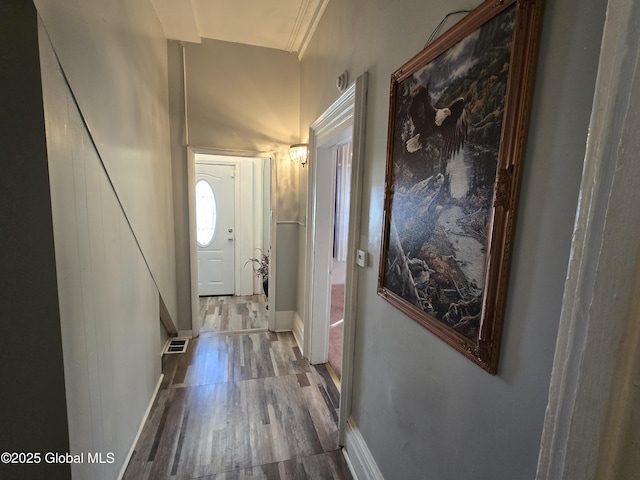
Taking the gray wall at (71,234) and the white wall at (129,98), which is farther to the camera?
the white wall at (129,98)

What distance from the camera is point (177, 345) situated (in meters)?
3.02

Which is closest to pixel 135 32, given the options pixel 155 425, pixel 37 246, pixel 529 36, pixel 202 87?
pixel 202 87

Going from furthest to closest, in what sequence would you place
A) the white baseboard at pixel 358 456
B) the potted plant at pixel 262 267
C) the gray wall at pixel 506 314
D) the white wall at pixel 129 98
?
the potted plant at pixel 262 267 < the white baseboard at pixel 358 456 < the white wall at pixel 129 98 < the gray wall at pixel 506 314

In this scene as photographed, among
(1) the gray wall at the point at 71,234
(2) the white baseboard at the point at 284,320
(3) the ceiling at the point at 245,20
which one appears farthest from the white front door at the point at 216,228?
(1) the gray wall at the point at 71,234

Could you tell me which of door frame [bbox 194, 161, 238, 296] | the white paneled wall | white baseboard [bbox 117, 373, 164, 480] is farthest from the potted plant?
the white paneled wall

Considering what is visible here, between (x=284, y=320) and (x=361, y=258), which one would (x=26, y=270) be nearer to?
(x=361, y=258)

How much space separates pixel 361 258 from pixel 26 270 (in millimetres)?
1349

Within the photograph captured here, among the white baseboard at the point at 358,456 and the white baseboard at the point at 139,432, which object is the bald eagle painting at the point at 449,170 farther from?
the white baseboard at the point at 139,432

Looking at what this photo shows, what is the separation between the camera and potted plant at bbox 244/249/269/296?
441 centimetres

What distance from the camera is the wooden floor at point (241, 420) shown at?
1680mm

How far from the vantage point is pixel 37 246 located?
39.5 inches

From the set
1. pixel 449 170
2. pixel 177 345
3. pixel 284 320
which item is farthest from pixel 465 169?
pixel 177 345

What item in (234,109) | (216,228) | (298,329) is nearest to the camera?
(234,109)

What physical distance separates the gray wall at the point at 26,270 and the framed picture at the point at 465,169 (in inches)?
49.6
